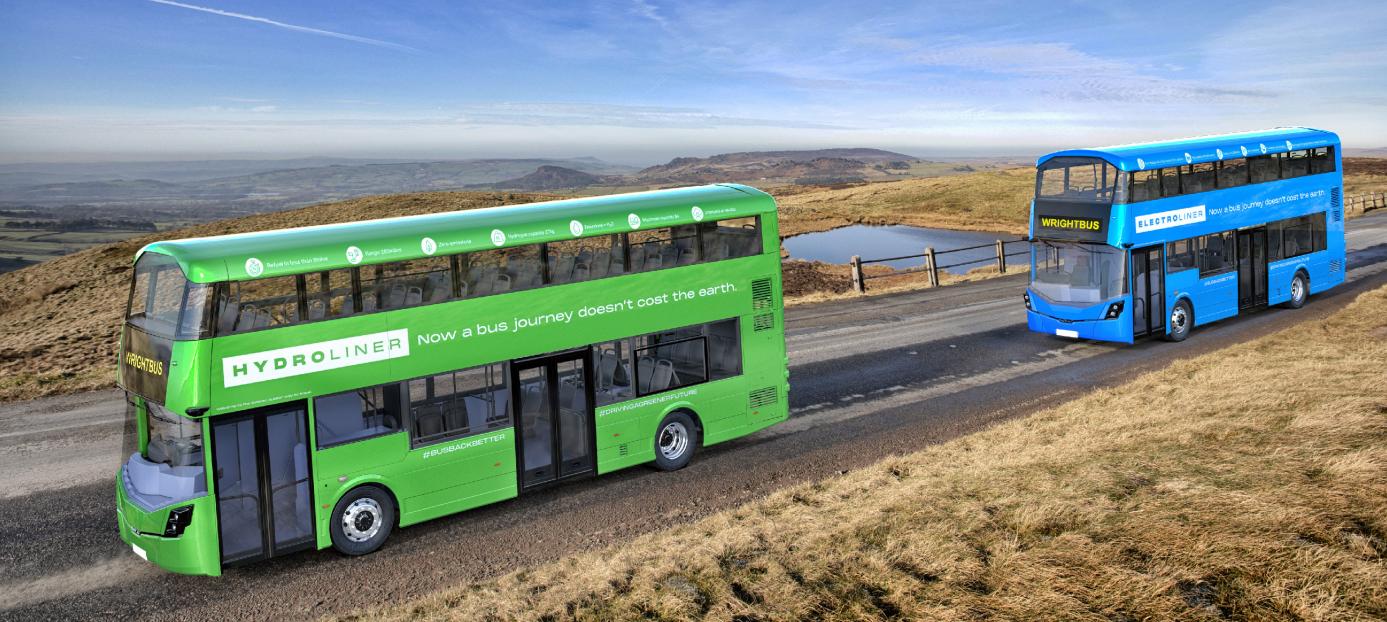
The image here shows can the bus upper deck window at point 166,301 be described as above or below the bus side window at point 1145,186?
below

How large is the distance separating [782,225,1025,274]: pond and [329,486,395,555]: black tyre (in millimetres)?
37177

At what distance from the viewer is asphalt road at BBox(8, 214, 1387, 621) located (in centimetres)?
1035

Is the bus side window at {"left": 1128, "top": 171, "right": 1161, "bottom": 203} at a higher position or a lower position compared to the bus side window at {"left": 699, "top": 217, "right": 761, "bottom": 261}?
higher

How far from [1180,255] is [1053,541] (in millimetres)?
15158

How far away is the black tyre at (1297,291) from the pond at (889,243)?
65.3 feet

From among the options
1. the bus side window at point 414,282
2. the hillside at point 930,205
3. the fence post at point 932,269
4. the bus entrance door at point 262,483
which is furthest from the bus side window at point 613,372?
the hillside at point 930,205

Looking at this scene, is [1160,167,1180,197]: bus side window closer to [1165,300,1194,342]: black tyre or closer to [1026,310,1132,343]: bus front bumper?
[1165,300,1194,342]: black tyre

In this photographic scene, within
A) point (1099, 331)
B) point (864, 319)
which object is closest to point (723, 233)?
point (1099, 331)

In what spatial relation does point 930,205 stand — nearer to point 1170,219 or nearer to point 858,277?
point 858,277

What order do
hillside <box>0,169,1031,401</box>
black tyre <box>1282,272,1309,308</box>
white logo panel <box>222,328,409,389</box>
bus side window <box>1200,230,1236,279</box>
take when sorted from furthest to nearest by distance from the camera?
1. black tyre <box>1282,272,1309,308</box>
2. hillside <box>0,169,1031,401</box>
3. bus side window <box>1200,230,1236,279</box>
4. white logo panel <box>222,328,409,389</box>

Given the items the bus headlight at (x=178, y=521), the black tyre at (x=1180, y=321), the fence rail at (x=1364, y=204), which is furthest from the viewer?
the fence rail at (x=1364, y=204)

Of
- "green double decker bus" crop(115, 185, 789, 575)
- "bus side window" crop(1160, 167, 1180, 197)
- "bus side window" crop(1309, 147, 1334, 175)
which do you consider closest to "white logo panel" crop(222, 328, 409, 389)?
"green double decker bus" crop(115, 185, 789, 575)

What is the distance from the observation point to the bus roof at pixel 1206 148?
20.5 meters

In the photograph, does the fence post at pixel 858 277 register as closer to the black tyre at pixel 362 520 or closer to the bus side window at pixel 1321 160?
the bus side window at pixel 1321 160
